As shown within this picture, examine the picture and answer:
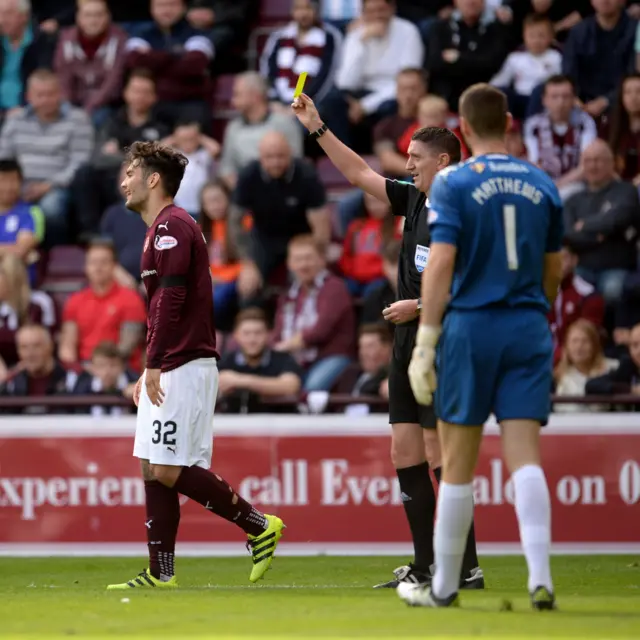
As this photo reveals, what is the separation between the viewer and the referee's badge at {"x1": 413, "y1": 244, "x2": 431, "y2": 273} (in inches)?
295

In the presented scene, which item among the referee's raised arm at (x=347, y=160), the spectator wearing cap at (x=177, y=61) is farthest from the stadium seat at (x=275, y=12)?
the referee's raised arm at (x=347, y=160)

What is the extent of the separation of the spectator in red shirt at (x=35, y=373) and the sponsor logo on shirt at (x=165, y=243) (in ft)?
17.0

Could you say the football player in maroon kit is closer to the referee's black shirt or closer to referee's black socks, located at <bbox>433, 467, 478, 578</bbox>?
the referee's black shirt

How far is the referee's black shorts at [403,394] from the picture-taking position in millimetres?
7590

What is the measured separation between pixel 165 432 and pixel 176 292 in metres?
0.73

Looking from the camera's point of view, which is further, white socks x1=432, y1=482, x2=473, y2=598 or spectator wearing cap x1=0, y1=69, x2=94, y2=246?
spectator wearing cap x1=0, y1=69, x2=94, y2=246

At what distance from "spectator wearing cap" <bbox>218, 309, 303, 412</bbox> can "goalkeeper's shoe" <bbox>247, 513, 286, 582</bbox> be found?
141 inches

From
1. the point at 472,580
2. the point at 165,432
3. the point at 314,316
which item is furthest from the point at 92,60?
the point at 472,580

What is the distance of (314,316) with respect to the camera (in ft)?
42.6

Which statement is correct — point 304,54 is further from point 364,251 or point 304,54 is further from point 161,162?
point 161,162

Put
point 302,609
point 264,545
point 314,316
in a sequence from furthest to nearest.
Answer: point 314,316
point 264,545
point 302,609

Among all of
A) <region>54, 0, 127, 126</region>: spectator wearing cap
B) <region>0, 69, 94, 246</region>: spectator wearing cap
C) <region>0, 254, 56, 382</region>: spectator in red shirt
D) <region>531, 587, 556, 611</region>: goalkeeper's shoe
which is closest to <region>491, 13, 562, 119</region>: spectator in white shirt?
<region>54, 0, 127, 126</region>: spectator wearing cap

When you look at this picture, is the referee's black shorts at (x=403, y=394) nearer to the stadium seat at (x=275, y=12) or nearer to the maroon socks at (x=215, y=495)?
the maroon socks at (x=215, y=495)

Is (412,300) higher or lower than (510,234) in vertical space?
lower
